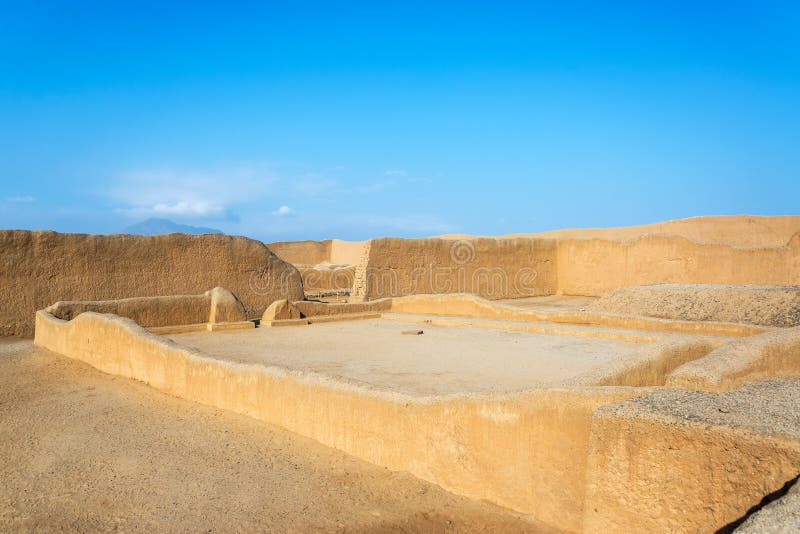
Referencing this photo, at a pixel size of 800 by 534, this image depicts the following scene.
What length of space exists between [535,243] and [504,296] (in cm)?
196

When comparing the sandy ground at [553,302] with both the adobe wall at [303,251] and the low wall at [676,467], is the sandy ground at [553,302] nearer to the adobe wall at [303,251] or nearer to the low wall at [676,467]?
the low wall at [676,467]

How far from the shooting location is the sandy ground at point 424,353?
5785mm

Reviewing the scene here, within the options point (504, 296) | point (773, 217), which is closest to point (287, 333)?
point (504, 296)

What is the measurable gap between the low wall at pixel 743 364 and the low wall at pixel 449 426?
3.04 ft

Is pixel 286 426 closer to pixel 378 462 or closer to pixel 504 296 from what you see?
pixel 378 462

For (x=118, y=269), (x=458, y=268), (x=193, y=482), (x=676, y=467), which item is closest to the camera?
(x=676, y=467)

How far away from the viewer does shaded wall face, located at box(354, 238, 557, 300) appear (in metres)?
16.1

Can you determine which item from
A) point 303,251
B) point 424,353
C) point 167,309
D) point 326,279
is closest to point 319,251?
point 303,251

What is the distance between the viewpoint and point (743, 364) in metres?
4.32

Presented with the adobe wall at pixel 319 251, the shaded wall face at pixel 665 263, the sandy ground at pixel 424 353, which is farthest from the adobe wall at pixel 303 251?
the sandy ground at pixel 424 353

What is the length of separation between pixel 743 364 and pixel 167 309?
9155mm

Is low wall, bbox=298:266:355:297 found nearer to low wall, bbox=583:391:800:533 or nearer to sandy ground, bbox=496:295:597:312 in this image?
sandy ground, bbox=496:295:597:312

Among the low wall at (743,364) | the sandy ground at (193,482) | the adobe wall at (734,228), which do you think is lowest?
the sandy ground at (193,482)

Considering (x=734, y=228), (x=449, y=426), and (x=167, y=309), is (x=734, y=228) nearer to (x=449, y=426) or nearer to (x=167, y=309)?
(x=167, y=309)
